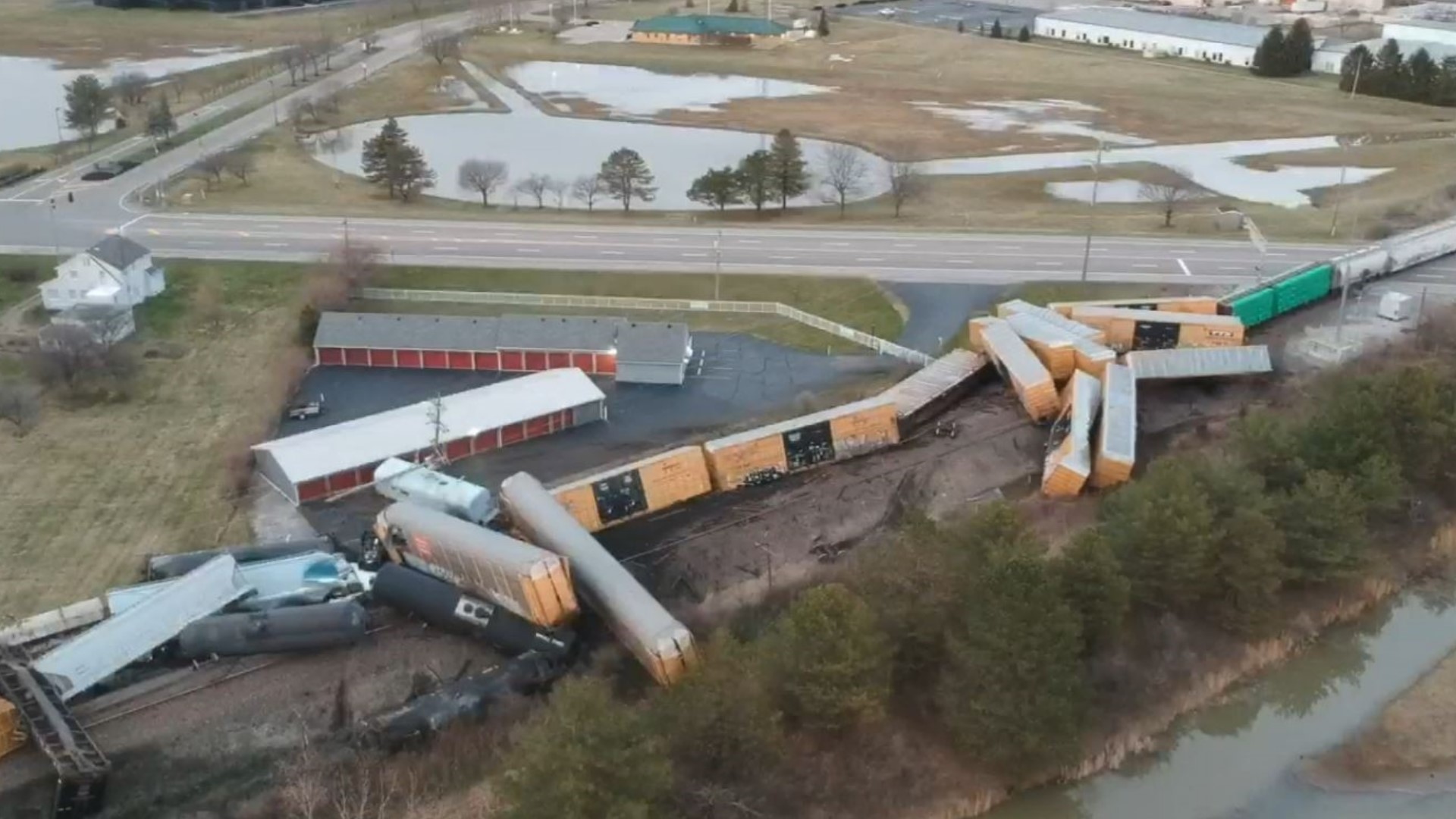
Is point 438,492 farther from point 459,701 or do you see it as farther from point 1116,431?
point 1116,431

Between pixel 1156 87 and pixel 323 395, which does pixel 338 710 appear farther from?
pixel 1156 87

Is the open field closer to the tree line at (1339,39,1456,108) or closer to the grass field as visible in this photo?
the grass field

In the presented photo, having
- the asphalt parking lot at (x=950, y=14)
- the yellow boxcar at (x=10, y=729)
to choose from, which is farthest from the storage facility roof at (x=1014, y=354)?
the asphalt parking lot at (x=950, y=14)

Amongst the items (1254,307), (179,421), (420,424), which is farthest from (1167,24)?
(179,421)

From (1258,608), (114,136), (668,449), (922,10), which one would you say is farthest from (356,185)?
(922,10)

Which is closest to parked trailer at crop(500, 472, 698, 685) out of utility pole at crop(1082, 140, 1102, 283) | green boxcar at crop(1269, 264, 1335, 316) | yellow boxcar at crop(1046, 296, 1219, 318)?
yellow boxcar at crop(1046, 296, 1219, 318)
